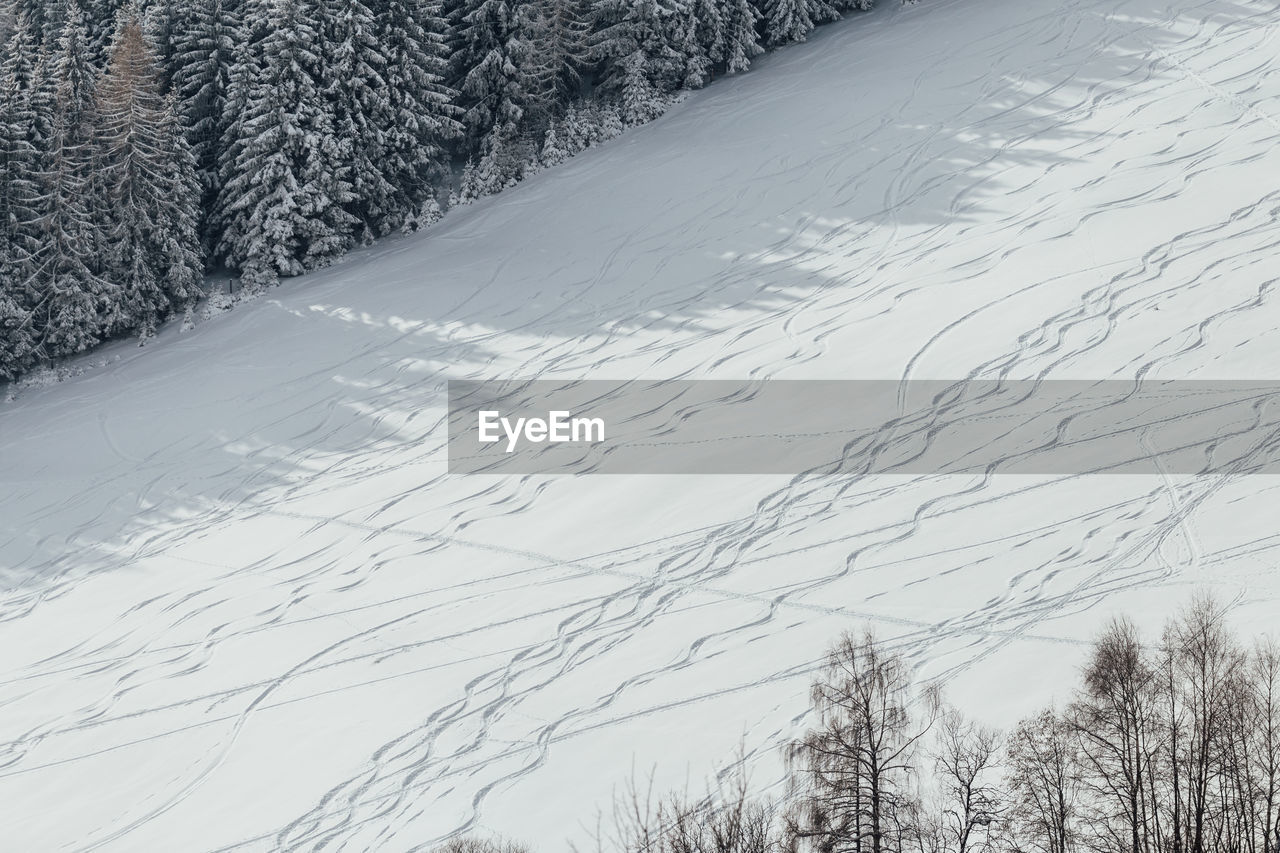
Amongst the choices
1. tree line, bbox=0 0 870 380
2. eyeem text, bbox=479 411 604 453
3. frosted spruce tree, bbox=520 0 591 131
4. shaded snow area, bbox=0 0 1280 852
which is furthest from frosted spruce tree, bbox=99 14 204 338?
eyeem text, bbox=479 411 604 453

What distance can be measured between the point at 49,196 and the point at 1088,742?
26770mm

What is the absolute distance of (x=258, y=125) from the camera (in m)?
32.9

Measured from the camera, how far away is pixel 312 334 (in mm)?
31078

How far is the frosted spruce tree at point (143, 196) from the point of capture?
1284 inches

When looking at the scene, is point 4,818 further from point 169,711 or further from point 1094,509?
point 1094,509

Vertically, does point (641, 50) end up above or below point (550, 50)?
below

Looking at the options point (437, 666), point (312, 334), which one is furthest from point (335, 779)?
point (312, 334)

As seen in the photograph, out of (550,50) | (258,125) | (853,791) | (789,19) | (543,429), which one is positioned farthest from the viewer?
(789,19)

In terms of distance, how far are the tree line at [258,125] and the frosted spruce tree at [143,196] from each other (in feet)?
Result: 0.17

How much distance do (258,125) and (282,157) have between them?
96 centimetres

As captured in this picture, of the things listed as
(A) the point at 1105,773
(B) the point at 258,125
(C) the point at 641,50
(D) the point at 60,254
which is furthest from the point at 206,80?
(A) the point at 1105,773

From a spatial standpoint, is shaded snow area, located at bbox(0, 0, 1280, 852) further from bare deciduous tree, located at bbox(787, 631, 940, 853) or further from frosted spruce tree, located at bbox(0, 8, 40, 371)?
bare deciduous tree, located at bbox(787, 631, 940, 853)

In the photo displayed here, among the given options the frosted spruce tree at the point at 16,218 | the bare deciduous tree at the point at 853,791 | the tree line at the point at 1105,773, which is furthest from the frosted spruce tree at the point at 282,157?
the bare deciduous tree at the point at 853,791
